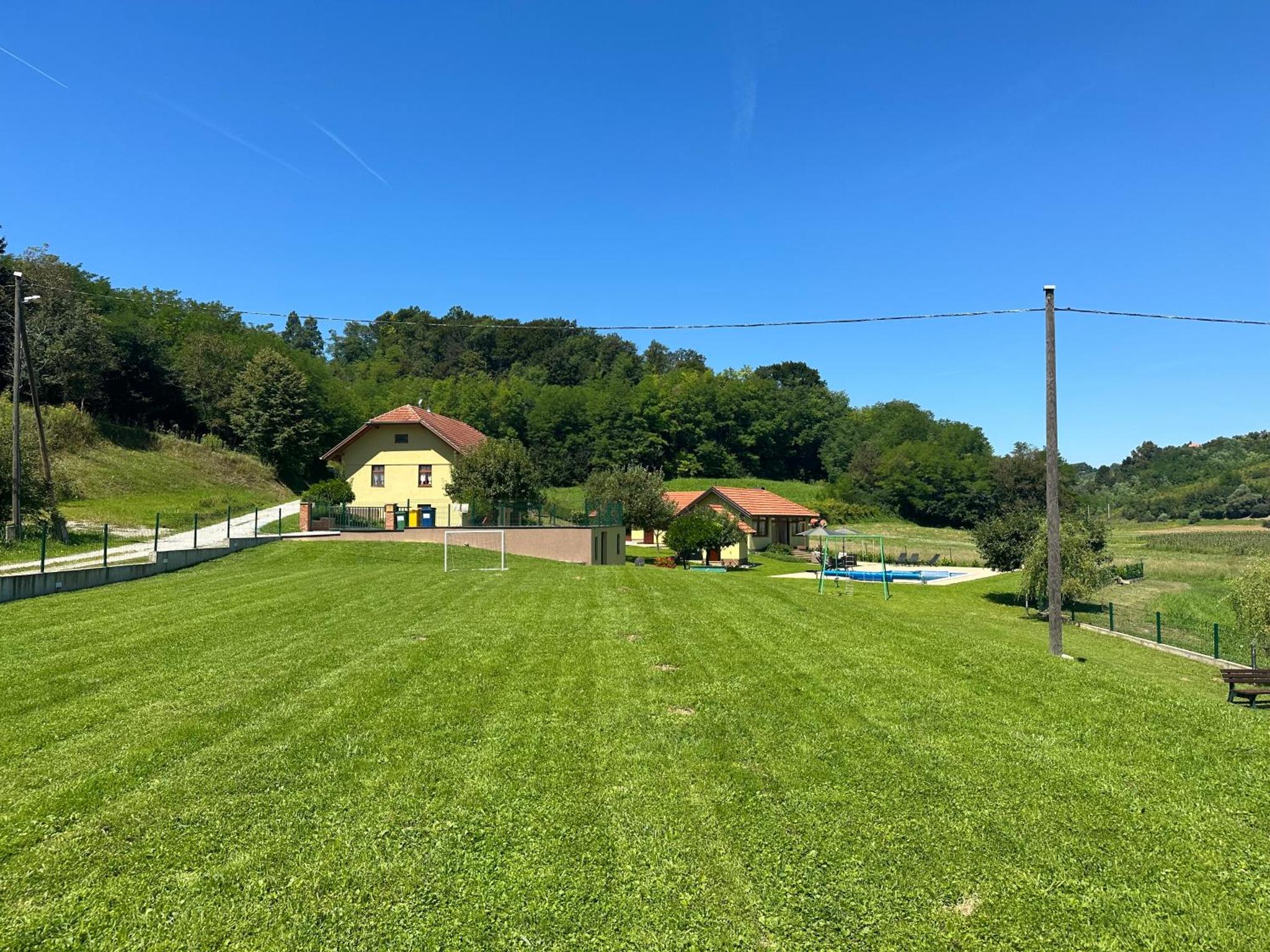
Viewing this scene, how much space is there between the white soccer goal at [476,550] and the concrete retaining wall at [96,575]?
719 centimetres

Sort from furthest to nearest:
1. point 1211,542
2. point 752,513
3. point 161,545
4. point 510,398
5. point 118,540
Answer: point 510,398, point 1211,542, point 752,513, point 118,540, point 161,545

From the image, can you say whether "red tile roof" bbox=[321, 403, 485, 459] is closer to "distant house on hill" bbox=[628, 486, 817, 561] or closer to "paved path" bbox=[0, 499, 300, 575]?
"paved path" bbox=[0, 499, 300, 575]

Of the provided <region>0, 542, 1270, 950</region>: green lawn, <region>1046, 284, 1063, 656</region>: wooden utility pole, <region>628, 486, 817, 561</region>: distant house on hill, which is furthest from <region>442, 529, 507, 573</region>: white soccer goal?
<region>628, 486, 817, 561</region>: distant house on hill

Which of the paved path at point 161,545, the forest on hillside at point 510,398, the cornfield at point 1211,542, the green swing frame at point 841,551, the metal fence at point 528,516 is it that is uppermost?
the forest on hillside at point 510,398

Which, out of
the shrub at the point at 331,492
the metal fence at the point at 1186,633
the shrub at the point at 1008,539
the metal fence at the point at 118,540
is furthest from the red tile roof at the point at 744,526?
the metal fence at the point at 118,540

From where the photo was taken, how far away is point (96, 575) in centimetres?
1659

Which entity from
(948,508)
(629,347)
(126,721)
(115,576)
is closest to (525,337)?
(629,347)

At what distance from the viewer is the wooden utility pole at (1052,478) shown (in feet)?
48.2

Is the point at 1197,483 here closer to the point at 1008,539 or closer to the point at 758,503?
the point at 758,503

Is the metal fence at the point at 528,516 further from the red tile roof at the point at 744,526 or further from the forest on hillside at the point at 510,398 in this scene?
the red tile roof at the point at 744,526

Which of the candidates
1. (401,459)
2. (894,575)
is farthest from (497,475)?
(894,575)

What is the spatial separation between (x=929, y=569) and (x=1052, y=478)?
3632 centimetres

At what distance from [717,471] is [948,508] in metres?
29.4

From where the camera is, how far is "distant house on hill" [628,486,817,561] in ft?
163
